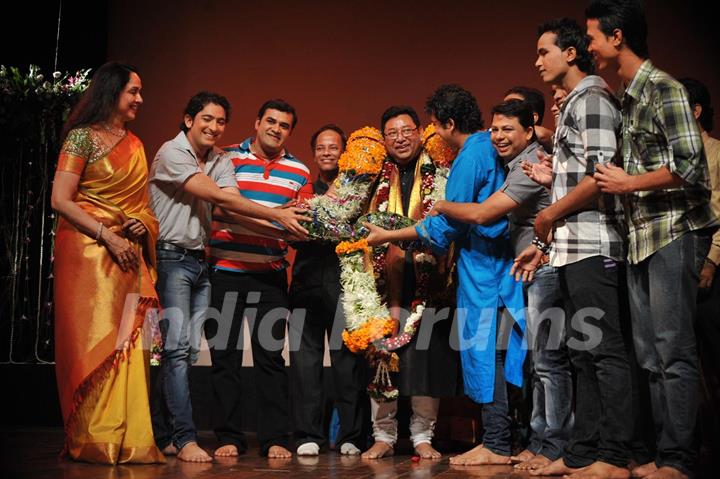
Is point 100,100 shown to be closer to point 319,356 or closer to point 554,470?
point 319,356

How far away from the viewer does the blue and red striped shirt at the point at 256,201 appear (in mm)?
4465

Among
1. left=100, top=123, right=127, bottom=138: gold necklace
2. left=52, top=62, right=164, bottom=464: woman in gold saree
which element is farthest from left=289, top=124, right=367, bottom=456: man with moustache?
left=100, top=123, right=127, bottom=138: gold necklace

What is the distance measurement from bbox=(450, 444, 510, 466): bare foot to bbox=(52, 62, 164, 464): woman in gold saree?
4.58 ft

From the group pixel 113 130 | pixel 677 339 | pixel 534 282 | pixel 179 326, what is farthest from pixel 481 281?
pixel 113 130

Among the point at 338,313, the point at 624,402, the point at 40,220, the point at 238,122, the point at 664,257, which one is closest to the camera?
the point at 664,257

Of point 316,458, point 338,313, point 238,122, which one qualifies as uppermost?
point 238,122

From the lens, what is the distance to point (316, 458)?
4.21 m

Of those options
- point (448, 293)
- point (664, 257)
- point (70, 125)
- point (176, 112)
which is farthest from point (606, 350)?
point (176, 112)

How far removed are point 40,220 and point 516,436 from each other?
3.61 metres

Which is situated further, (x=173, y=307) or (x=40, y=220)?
(x=40, y=220)

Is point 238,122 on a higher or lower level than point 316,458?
higher

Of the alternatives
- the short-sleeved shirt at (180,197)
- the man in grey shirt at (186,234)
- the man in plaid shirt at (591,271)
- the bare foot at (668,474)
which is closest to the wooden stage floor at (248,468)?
the man in grey shirt at (186,234)

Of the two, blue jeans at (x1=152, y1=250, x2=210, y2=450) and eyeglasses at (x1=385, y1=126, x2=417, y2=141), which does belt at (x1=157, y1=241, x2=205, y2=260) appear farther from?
eyeglasses at (x1=385, y1=126, x2=417, y2=141)

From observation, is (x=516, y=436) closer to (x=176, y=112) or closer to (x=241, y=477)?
(x=241, y=477)
